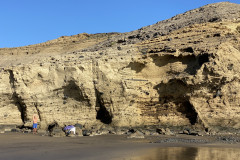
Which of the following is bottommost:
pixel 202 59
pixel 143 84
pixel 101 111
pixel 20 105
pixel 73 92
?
pixel 101 111

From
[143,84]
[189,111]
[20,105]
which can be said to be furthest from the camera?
[20,105]

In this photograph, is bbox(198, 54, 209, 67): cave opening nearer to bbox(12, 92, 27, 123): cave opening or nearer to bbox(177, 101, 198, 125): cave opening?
bbox(177, 101, 198, 125): cave opening

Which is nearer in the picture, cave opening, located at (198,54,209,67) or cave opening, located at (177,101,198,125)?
cave opening, located at (177,101,198,125)

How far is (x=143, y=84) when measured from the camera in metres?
13.1

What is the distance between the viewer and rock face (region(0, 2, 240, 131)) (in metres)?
12.2

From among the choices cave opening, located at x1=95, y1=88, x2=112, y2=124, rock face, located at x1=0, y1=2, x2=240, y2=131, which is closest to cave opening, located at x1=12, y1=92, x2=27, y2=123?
rock face, located at x1=0, y1=2, x2=240, y2=131

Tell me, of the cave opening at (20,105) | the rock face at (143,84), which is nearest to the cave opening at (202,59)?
the rock face at (143,84)

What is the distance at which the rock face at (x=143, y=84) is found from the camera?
12.2 m

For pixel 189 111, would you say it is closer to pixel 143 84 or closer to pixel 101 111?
pixel 143 84

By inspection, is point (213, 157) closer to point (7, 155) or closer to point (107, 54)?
point (7, 155)

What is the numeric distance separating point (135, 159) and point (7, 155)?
279cm

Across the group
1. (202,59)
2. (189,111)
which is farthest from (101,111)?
(202,59)

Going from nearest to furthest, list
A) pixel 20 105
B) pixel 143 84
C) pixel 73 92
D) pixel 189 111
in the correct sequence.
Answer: pixel 189 111 < pixel 143 84 < pixel 73 92 < pixel 20 105

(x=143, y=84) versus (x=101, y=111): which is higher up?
(x=143, y=84)
